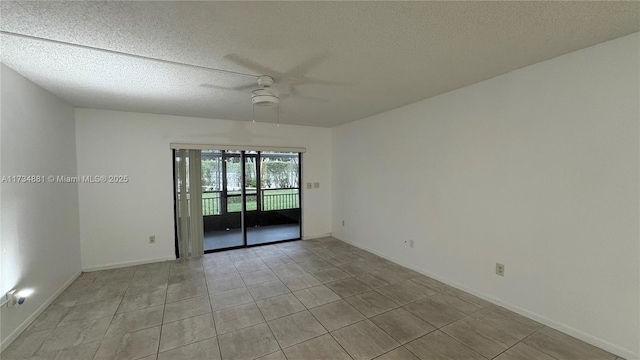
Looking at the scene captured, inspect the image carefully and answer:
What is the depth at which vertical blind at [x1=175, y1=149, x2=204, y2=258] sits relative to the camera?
13.5 ft

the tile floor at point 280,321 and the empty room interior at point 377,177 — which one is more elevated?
the empty room interior at point 377,177

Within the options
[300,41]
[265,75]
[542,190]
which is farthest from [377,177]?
[300,41]

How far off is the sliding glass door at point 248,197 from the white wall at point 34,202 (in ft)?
5.57

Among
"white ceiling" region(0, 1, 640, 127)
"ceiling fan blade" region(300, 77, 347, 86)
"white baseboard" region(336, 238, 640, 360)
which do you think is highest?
"ceiling fan blade" region(300, 77, 347, 86)

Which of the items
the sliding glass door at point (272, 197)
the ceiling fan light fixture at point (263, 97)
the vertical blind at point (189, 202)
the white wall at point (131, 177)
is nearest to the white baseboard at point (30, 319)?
the white wall at point (131, 177)

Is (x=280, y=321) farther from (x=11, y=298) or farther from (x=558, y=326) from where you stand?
(x=558, y=326)

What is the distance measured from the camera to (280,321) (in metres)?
2.40

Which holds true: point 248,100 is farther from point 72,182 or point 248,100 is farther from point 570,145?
point 570,145

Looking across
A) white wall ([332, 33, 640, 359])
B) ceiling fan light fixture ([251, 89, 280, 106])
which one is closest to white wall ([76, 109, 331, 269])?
ceiling fan light fixture ([251, 89, 280, 106])

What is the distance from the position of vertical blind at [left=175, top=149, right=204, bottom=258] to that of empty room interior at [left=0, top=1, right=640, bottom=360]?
37mm

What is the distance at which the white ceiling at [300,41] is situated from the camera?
1458 millimetres

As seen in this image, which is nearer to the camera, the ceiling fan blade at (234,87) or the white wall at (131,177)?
the ceiling fan blade at (234,87)

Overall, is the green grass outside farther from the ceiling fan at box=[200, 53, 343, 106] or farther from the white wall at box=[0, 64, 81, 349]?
the ceiling fan at box=[200, 53, 343, 106]

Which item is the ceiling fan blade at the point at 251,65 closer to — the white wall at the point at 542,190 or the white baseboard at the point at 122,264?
the white wall at the point at 542,190
